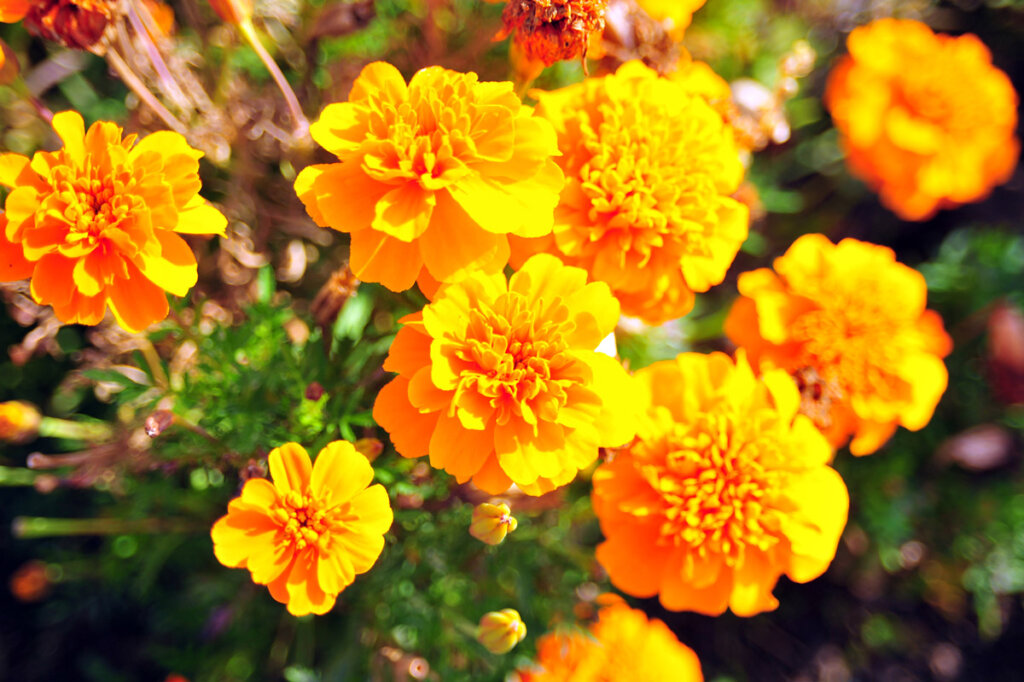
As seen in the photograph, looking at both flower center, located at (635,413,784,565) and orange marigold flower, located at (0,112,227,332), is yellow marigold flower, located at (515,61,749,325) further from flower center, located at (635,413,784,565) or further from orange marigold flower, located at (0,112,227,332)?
orange marigold flower, located at (0,112,227,332)

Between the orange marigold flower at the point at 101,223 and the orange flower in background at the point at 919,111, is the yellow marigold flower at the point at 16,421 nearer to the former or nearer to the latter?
the orange marigold flower at the point at 101,223

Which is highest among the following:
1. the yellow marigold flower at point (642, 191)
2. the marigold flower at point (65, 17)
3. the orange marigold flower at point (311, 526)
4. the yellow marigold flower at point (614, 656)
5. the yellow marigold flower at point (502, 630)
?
the marigold flower at point (65, 17)

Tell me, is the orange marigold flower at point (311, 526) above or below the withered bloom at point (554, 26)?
below

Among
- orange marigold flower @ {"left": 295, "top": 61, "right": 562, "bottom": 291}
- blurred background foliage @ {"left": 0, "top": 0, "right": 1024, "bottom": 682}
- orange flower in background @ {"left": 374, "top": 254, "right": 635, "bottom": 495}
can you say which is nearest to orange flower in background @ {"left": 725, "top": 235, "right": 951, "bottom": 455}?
blurred background foliage @ {"left": 0, "top": 0, "right": 1024, "bottom": 682}

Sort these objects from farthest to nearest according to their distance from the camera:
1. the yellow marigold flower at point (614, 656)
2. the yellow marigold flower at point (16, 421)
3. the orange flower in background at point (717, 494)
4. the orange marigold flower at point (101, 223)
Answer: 1. the yellow marigold flower at point (614, 656)
2. the yellow marigold flower at point (16, 421)
3. the orange flower in background at point (717, 494)
4. the orange marigold flower at point (101, 223)

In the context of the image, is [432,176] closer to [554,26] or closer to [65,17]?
[554,26]

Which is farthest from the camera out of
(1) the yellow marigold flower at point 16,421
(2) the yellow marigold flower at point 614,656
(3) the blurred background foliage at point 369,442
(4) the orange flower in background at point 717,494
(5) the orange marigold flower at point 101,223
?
(2) the yellow marigold flower at point 614,656

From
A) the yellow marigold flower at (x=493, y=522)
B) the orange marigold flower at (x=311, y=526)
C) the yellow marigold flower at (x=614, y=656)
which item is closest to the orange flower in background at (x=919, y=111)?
the yellow marigold flower at (x=614, y=656)
